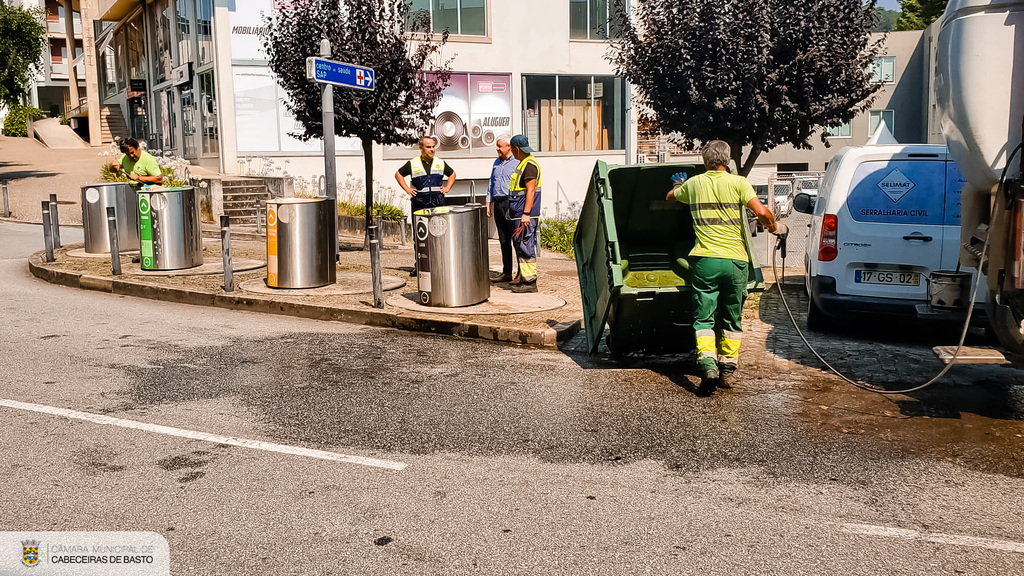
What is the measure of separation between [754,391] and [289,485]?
3560mm

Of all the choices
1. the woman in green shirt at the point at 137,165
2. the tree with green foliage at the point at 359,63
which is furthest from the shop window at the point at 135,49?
the woman in green shirt at the point at 137,165

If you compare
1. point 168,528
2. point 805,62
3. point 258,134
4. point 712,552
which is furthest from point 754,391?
point 258,134

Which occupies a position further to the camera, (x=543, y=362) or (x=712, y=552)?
(x=543, y=362)

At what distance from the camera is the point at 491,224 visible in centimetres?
2108

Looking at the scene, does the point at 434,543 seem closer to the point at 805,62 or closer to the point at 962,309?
the point at 962,309

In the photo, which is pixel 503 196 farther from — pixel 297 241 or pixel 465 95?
pixel 465 95

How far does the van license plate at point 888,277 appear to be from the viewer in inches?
342

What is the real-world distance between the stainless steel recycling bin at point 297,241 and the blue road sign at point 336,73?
5.05ft

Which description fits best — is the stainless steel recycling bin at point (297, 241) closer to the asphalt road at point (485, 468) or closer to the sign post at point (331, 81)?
the sign post at point (331, 81)

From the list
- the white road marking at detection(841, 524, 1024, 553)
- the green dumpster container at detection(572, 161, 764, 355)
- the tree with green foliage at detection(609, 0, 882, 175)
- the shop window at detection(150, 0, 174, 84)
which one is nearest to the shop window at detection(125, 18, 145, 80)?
the shop window at detection(150, 0, 174, 84)

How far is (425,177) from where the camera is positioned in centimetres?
1129

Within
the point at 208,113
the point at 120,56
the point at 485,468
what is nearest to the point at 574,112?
the point at 208,113

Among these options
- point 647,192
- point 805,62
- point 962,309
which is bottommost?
point 962,309

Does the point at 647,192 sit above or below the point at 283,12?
below
